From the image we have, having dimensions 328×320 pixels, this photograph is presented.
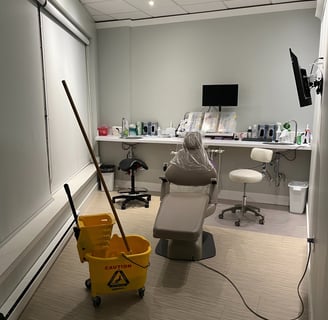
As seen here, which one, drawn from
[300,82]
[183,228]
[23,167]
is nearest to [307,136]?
[300,82]

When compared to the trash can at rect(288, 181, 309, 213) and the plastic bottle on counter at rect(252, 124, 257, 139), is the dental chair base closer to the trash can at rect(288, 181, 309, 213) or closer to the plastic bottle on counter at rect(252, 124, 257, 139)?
the trash can at rect(288, 181, 309, 213)

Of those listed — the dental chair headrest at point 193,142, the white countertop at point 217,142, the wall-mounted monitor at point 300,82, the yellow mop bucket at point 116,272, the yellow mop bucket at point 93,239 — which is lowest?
the yellow mop bucket at point 116,272

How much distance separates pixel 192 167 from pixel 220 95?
1674mm

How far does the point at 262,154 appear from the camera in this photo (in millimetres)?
3852

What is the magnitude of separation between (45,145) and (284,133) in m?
3.07

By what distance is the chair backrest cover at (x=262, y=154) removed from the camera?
3.81 metres

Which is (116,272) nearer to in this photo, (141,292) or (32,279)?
(141,292)

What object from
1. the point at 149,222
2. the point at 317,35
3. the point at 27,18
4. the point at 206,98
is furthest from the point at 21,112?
the point at 317,35

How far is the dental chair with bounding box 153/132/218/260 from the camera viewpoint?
243 centimetres

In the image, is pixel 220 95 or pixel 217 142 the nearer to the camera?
pixel 217 142

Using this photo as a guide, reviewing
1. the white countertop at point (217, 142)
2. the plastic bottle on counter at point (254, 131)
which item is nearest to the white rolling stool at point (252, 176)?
the white countertop at point (217, 142)

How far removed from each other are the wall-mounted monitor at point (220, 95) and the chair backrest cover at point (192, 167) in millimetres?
1387

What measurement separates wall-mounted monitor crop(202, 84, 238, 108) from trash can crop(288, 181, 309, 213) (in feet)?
4.68

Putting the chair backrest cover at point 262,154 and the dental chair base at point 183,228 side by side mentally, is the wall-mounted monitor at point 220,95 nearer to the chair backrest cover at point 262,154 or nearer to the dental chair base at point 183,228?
the chair backrest cover at point 262,154
